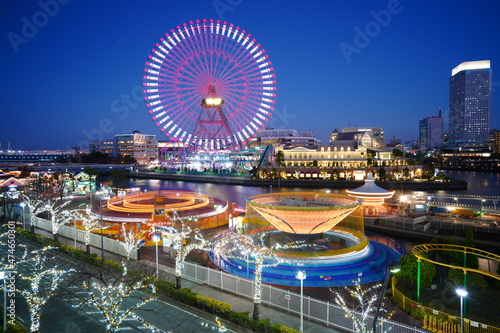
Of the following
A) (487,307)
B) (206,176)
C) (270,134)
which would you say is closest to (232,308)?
(487,307)

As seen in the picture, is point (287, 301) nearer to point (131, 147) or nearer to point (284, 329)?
point (284, 329)

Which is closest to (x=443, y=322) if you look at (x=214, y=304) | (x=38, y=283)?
(x=214, y=304)

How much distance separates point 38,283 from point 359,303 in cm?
1109

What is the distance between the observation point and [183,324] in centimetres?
1094

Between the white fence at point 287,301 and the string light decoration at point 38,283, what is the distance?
5.16 metres

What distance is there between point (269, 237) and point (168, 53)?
137ft

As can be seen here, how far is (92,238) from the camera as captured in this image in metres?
A: 19.3

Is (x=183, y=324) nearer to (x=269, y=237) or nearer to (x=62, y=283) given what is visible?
(x=62, y=283)

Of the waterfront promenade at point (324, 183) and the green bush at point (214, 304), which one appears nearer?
the green bush at point (214, 304)

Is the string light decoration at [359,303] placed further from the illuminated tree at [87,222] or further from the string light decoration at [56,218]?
the string light decoration at [56,218]

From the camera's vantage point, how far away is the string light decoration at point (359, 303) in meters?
9.45

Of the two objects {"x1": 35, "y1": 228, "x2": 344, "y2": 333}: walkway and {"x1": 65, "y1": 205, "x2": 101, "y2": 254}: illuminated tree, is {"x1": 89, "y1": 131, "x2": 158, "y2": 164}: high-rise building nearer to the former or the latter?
{"x1": 65, "y1": 205, "x2": 101, "y2": 254}: illuminated tree

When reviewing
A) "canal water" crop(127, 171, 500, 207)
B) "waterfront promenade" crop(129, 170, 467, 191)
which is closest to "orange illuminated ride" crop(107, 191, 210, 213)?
"canal water" crop(127, 171, 500, 207)

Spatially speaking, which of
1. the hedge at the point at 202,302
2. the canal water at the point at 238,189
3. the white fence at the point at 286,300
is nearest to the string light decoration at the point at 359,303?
the white fence at the point at 286,300
